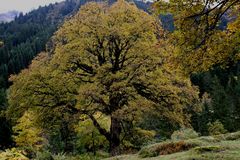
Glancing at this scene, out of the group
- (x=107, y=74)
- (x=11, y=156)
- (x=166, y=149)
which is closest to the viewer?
(x=11, y=156)

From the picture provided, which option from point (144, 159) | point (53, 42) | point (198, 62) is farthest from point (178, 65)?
point (53, 42)

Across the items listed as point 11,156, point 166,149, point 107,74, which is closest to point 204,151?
point 166,149

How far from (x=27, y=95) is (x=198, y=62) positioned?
47.2ft

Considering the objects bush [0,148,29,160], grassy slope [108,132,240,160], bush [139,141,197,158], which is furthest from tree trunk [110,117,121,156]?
bush [0,148,29,160]

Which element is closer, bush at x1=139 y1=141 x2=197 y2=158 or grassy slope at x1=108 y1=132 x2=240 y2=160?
grassy slope at x1=108 y1=132 x2=240 y2=160

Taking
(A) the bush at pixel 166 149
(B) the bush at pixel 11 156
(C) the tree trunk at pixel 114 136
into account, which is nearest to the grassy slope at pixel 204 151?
(A) the bush at pixel 166 149

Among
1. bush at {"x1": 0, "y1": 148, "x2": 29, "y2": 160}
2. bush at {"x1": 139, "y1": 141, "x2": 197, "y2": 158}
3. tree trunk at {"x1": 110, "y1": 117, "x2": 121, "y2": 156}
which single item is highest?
bush at {"x1": 0, "y1": 148, "x2": 29, "y2": 160}

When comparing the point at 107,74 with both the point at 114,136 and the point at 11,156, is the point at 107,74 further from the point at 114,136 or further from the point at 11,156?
the point at 11,156

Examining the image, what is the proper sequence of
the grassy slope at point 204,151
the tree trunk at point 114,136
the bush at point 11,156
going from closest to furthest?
the bush at point 11,156, the grassy slope at point 204,151, the tree trunk at point 114,136

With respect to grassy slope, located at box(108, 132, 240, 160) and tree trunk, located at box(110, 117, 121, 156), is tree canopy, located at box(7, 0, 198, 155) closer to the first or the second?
tree trunk, located at box(110, 117, 121, 156)

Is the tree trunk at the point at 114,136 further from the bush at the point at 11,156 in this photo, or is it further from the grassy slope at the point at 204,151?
the bush at the point at 11,156

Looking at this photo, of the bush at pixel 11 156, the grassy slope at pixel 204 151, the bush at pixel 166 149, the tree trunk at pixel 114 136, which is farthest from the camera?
the tree trunk at pixel 114 136

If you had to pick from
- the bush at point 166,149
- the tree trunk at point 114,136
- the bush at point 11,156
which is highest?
the bush at point 11,156

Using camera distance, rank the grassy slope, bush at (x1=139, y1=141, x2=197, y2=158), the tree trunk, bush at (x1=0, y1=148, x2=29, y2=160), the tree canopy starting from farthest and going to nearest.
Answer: the tree trunk
the tree canopy
bush at (x1=139, y1=141, x2=197, y2=158)
the grassy slope
bush at (x1=0, y1=148, x2=29, y2=160)
